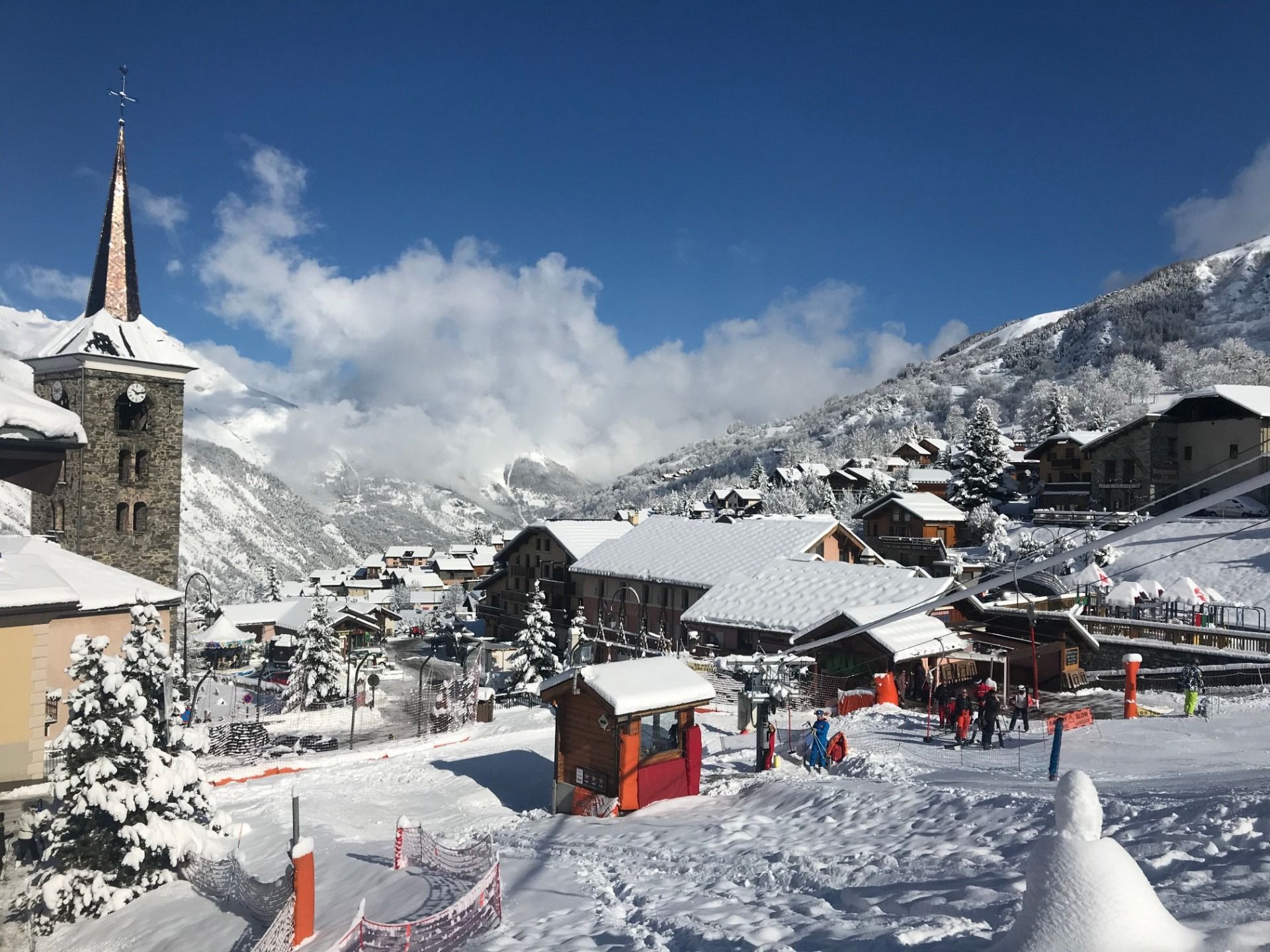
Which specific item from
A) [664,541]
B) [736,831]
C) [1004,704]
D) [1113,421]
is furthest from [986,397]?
[736,831]

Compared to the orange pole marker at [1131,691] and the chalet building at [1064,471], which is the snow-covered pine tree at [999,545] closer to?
the chalet building at [1064,471]

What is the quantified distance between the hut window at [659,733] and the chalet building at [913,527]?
45.2 meters

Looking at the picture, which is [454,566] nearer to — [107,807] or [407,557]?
[407,557]

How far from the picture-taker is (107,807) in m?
12.4

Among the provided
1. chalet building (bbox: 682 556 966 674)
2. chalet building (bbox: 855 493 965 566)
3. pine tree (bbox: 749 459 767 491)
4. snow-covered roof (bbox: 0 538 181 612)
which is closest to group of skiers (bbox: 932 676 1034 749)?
chalet building (bbox: 682 556 966 674)

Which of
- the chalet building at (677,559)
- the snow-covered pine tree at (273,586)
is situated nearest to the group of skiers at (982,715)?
the chalet building at (677,559)

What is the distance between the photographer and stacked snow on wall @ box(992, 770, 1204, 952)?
15.1 ft

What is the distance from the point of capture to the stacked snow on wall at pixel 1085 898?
4.61 metres

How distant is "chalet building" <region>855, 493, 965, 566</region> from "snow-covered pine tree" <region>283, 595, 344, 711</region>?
1487 inches

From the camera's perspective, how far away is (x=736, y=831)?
1284 centimetres

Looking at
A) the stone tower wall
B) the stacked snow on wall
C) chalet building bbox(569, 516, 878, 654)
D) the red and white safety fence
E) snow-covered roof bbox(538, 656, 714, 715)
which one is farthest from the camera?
chalet building bbox(569, 516, 878, 654)

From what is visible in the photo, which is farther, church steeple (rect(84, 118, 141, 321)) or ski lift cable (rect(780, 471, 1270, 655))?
church steeple (rect(84, 118, 141, 321))

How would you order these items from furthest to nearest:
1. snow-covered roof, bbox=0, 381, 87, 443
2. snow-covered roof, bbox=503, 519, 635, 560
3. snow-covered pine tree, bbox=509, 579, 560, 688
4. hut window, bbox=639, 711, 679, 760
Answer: snow-covered roof, bbox=503, 519, 635, 560
snow-covered pine tree, bbox=509, 579, 560, 688
hut window, bbox=639, 711, 679, 760
snow-covered roof, bbox=0, 381, 87, 443

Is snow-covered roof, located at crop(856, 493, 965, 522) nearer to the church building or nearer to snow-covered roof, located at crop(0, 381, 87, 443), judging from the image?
the church building
